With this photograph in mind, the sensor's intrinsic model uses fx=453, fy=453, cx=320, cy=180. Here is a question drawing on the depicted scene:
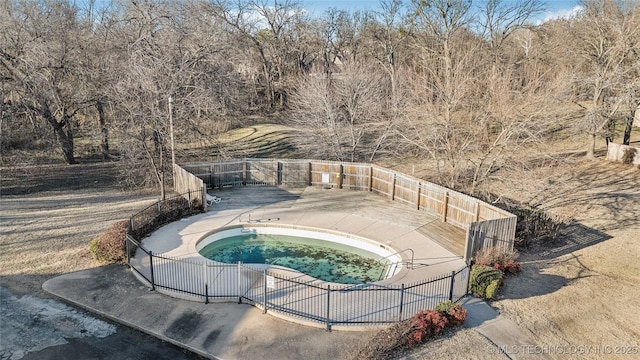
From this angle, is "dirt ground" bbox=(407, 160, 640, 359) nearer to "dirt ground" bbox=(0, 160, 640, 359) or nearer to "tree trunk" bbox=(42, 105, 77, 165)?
"dirt ground" bbox=(0, 160, 640, 359)

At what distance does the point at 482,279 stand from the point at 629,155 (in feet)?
71.8

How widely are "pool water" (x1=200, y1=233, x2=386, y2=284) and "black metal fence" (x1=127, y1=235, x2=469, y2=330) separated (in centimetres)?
174

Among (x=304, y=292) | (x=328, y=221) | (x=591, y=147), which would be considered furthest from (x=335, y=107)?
(x=304, y=292)

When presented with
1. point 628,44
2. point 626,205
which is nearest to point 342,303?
point 626,205

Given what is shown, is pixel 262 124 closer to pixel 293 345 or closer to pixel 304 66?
pixel 304 66

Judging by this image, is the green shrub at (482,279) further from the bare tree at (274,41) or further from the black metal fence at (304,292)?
the bare tree at (274,41)

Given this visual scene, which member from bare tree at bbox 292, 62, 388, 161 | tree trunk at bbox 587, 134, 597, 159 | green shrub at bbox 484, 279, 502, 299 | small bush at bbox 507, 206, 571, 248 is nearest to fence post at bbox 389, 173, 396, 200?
small bush at bbox 507, 206, 571, 248

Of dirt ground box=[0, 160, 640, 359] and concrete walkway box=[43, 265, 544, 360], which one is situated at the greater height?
dirt ground box=[0, 160, 640, 359]

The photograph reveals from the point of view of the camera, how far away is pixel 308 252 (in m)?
17.5

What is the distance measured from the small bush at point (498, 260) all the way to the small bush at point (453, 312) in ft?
9.84

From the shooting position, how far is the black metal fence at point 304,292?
1207cm

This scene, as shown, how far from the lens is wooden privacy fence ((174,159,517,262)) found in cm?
1859

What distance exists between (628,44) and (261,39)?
3711 cm

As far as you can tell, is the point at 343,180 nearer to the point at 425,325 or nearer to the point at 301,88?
the point at 301,88
